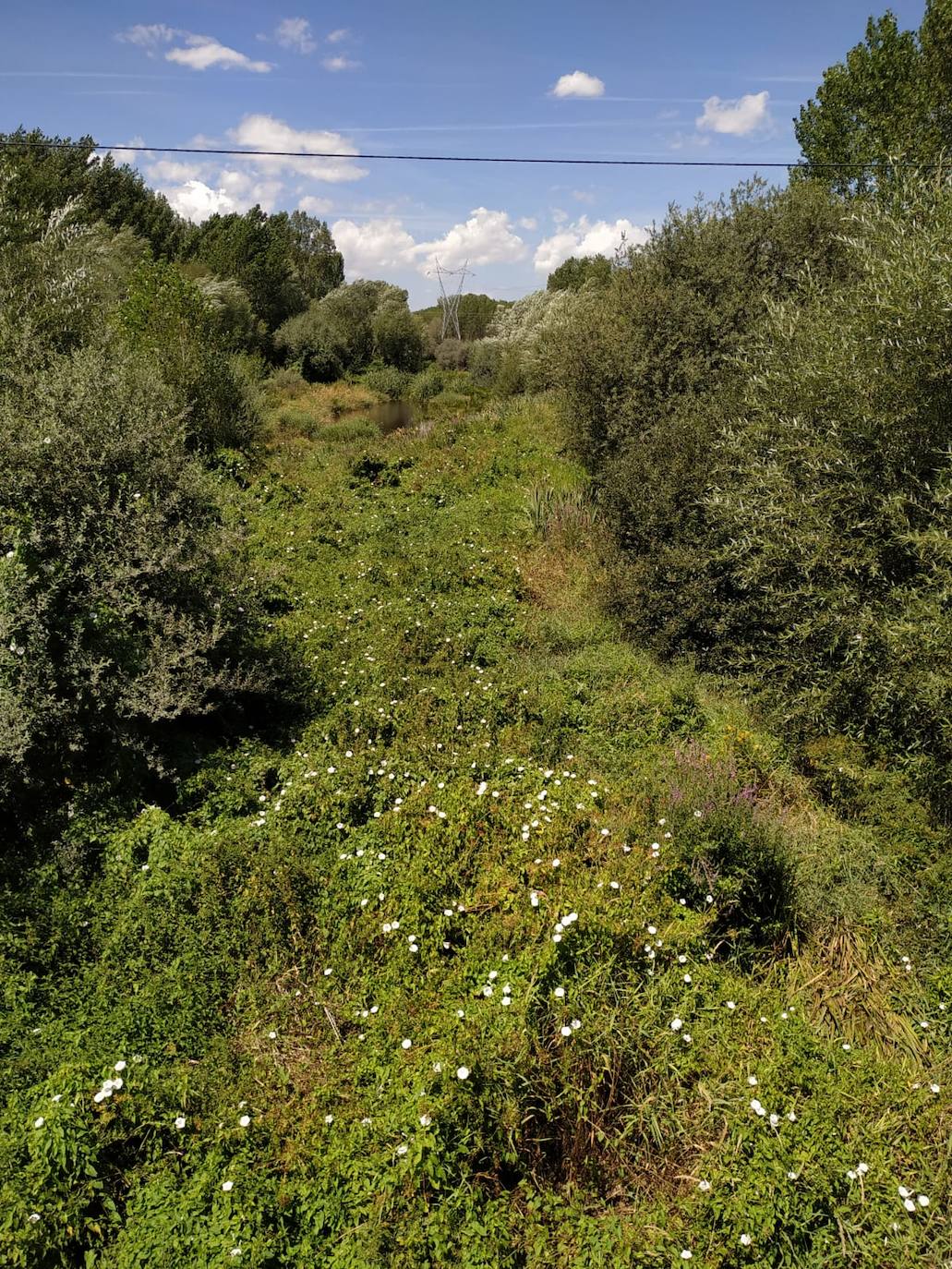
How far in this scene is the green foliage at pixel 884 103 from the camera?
17.0 m

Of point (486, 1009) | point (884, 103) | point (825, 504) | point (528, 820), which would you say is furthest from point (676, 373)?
point (884, 103)

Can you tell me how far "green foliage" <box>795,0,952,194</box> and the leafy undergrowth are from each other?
1508cm

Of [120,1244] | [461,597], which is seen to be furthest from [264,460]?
[120,1244]

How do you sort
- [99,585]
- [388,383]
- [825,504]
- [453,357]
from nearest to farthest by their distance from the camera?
[99,585] → [825,504] → [388,383] → [453,357]

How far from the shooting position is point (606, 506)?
31.6 ft

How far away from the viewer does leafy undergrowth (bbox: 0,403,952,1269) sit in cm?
286

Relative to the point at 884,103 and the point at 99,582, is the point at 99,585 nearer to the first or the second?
the point at 99,582

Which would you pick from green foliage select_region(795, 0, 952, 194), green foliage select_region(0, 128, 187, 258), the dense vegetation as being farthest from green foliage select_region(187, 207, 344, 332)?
the dense vegetation

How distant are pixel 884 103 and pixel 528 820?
77.2 feet

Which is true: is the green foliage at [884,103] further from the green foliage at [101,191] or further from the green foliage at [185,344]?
the green foliage at [101,191]

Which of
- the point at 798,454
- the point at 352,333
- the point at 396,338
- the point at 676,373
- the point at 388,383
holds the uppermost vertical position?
the point at 396,338

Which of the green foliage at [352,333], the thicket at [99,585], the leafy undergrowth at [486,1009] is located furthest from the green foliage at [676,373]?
the green foliage at [352,333]

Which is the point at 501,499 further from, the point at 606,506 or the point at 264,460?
the point at 264,460

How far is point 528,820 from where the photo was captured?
4684 mm
